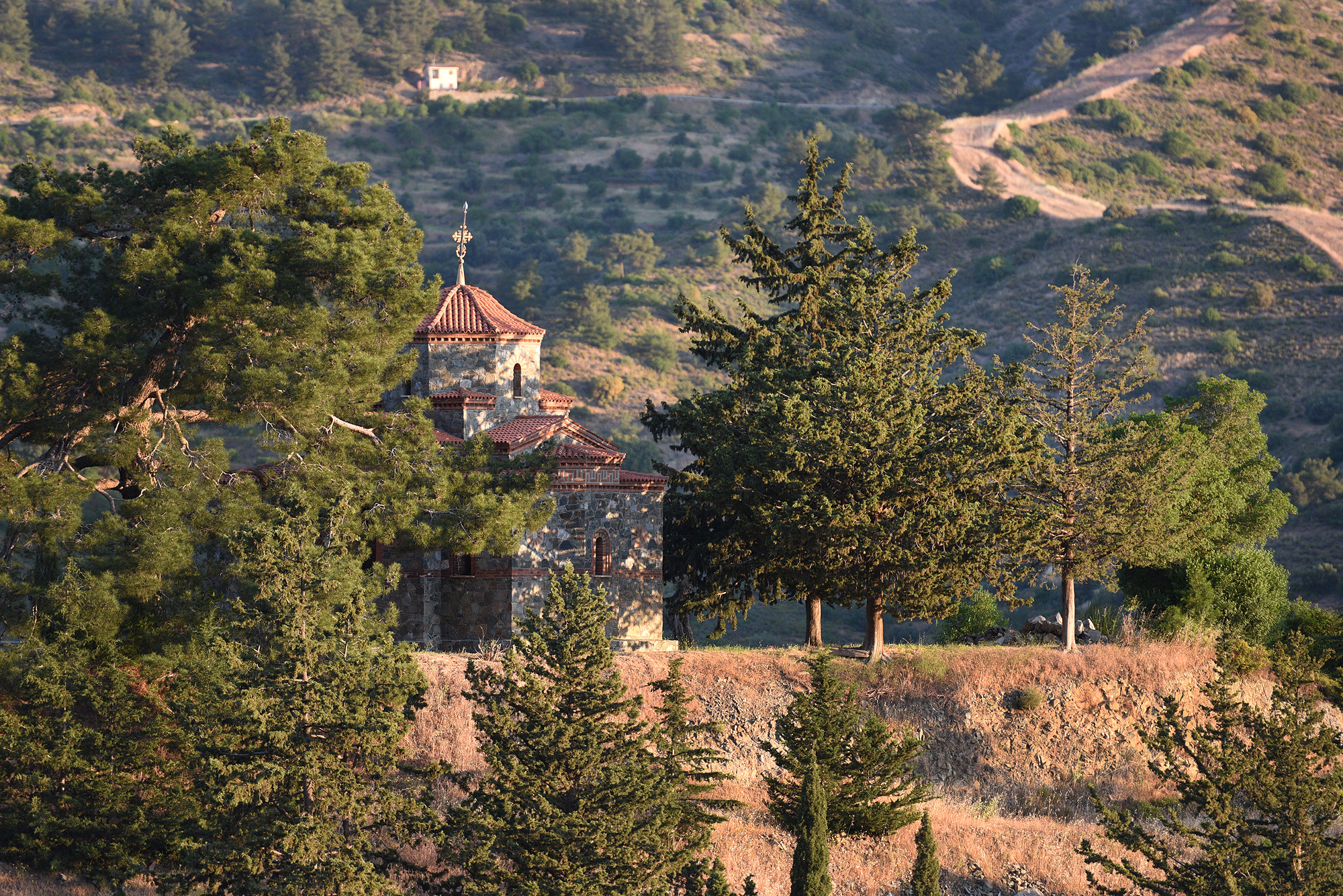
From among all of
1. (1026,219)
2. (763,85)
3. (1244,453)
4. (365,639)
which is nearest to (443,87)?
(763,85)

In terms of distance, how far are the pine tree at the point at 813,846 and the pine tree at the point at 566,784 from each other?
2.52 m

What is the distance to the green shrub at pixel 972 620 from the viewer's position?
44.8 m

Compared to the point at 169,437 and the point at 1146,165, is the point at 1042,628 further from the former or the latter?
the point at 1146,165

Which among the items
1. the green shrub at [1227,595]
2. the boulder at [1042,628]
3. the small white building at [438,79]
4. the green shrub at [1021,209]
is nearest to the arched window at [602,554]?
the boulder at [1042,628]

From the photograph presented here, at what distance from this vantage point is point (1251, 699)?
3875 centimetres

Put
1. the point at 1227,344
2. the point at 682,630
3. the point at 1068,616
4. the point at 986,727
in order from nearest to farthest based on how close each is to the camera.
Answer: the point at 986,727 → the point at 1068,616 → the point at 682,630 → the point at 1227,344

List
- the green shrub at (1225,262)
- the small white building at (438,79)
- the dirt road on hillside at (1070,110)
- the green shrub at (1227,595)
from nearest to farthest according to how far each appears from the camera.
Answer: the green shrub at (1227,595) → the green shrub at (1225,262) → the dirt road on hillside at (1070,110) → the small white building at (438,79)

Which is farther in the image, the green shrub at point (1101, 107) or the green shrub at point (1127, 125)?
the green shrub at point (1101, 107)

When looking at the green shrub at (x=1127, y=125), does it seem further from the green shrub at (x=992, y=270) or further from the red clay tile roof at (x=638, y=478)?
the red clay tile roof at (x=638, y=478)

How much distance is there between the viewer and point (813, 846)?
25391 millimetres

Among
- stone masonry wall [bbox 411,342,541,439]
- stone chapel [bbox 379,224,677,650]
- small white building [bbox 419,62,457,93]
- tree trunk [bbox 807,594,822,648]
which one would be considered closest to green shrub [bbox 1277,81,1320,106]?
small white building [bbox 419,62,457,93]

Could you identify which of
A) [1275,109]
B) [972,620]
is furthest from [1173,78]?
[972,620]

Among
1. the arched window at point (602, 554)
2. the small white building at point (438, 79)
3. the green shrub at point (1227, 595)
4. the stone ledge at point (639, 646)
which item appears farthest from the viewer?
the small white building at point (438, 79)

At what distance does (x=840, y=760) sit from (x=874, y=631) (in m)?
8.74
